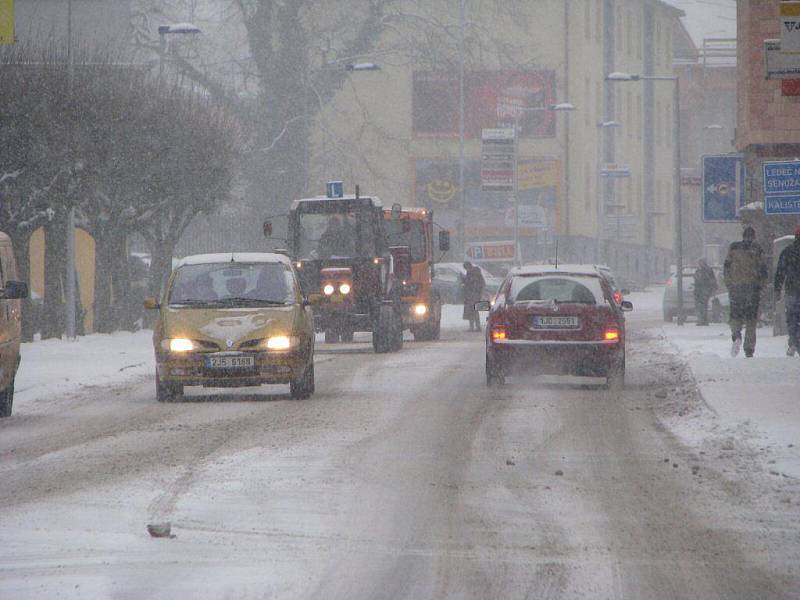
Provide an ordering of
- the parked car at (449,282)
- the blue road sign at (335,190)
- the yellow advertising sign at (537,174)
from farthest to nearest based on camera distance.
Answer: the yellow advertising sign at (537,174)
the parked car at (449,282)
the blue road sign at (335,190)

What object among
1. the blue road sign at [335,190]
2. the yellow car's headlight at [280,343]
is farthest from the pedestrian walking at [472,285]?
the yellow car's headlight at [280,343]

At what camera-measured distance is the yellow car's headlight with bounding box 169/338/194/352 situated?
19.5 m

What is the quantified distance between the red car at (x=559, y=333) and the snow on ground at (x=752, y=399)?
1142 mm

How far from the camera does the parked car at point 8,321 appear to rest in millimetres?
17453

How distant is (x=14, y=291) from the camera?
1741 cm

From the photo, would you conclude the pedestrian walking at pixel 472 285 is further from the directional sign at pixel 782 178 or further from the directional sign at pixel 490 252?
the directional sign at pixel 782 178

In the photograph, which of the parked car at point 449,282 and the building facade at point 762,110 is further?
the parked car at point 449,282

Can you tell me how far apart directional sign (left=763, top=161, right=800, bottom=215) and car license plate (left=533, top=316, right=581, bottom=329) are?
335 centimetres

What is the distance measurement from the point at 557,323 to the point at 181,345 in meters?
4.42

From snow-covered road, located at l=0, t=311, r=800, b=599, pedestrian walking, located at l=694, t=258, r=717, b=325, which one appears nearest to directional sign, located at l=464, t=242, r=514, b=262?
pedestrian walking, located at l=694, t=258, r=717, b=325

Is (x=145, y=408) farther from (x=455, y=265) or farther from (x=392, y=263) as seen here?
(x=455, y=265)

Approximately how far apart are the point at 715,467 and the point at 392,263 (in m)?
19.4

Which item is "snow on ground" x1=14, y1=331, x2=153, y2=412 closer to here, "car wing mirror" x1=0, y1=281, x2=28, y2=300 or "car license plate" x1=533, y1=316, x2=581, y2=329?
"car wing mirror" x1=0, y1=281, x2=28, y2=300

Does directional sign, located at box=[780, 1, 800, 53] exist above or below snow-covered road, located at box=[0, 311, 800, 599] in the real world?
above
